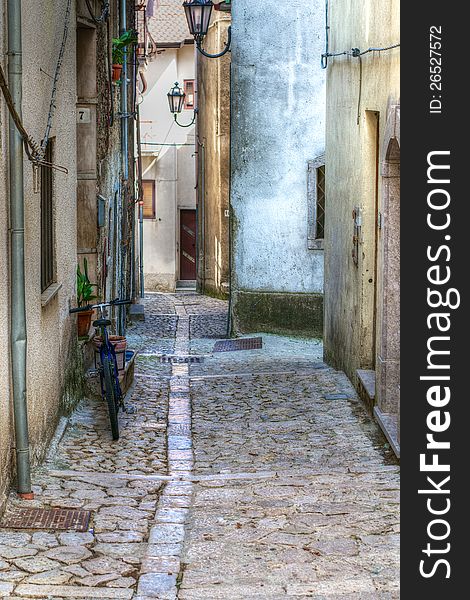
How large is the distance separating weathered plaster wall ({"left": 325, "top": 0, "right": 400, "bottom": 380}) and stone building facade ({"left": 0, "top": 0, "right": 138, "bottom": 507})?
2.77 m

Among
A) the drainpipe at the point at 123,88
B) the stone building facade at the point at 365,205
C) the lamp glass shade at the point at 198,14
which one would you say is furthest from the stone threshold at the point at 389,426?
the lamp glass shade at the point at 198,14

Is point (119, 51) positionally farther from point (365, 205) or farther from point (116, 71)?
point (365, 205)

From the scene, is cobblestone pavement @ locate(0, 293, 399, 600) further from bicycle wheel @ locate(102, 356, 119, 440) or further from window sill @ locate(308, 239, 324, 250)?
window sill @ locate(308, 239, 324, 250)

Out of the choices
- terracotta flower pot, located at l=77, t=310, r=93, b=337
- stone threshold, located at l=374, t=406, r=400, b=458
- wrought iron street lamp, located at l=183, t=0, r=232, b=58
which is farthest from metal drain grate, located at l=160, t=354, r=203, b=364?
stone threshold, located at l=374, t=406, r=400, b=458

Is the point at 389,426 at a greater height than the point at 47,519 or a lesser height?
greater

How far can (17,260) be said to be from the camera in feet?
24.3

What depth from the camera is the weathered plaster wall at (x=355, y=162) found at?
34.1ft

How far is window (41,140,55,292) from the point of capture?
31.4 feet

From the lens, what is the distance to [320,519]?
289 inches

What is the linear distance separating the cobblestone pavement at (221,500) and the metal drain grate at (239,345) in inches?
151

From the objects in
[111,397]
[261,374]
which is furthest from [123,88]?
[111,397]

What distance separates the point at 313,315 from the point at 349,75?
665 cm

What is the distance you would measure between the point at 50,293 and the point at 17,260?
1982mm

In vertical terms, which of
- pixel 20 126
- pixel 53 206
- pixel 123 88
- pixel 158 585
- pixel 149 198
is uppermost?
pixel 123 88
